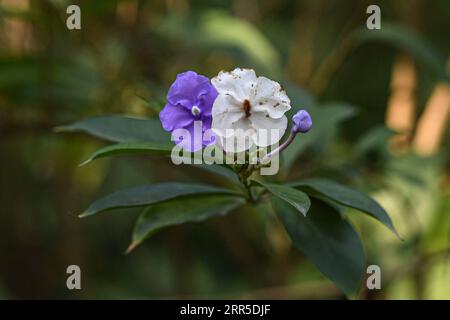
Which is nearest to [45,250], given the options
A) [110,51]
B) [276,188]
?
[110,51]

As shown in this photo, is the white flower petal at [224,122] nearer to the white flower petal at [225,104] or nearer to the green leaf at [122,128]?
the white flower petal at [225,104]

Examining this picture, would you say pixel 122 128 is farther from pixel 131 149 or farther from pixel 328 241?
pixel 328 241

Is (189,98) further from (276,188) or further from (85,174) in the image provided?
(85,174)

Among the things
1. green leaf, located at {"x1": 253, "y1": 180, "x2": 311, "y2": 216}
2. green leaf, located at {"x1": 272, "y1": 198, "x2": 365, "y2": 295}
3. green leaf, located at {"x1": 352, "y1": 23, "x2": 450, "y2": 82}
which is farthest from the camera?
green leaf, located at {"x1": 352, "y1": 23, "x2": 450, "y2": 82}

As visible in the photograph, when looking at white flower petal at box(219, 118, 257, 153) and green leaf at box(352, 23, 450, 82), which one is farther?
green leaf at box(352, 23, 450, 82)

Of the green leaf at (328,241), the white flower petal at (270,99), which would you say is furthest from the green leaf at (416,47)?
the white flower petal at (270,99)

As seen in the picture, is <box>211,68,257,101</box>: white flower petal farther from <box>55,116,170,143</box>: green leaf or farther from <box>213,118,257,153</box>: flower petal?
<box>55,116,170,143</box>: green leaf

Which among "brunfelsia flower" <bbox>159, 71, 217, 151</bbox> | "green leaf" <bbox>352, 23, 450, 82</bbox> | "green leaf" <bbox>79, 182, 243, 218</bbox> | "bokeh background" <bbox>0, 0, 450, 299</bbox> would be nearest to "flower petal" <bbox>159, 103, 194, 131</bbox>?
"brunfelsia flower" <bbox>159, 71, 217, 151</bbox>
